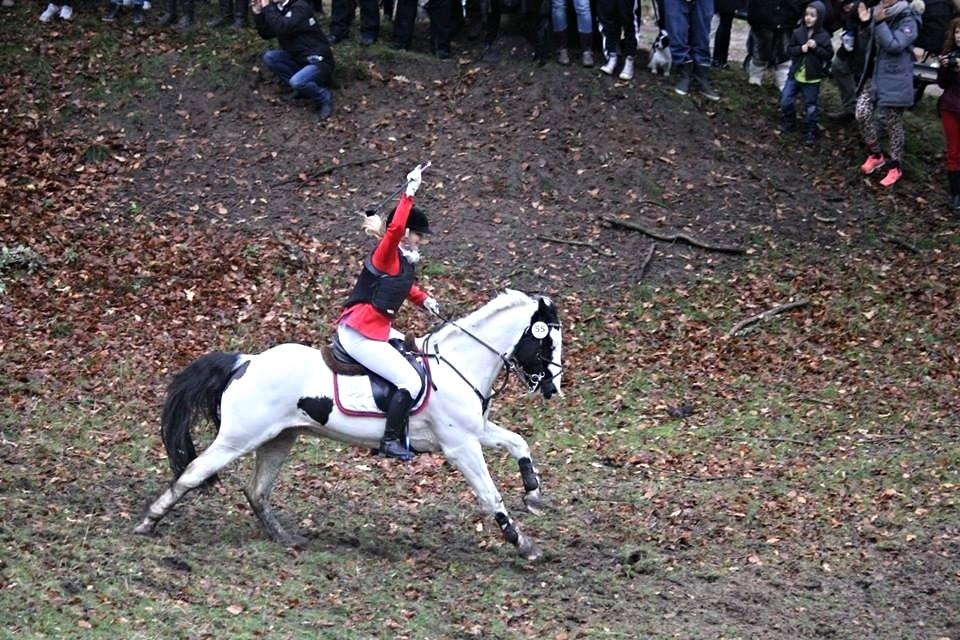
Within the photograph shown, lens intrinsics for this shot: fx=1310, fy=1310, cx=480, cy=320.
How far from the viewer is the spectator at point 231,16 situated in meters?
20.9

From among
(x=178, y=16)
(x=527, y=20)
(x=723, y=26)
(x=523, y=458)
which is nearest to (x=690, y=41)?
(x=723, y=26)

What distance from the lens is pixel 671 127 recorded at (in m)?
19.5

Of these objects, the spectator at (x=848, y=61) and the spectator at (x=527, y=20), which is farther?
the spectator at (x=527, y=20)

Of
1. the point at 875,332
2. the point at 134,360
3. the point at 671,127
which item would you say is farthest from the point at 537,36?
the point at 134,360

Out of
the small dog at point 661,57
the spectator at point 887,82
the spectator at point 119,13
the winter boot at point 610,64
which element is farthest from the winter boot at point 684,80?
the spectator at point 119,13

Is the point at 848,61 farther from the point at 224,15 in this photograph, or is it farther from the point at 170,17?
the point at 170,17

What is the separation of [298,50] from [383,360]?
33.0 feet

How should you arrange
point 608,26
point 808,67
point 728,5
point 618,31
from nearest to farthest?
point 808,67 → point 608,26 → point 618,31 → point 728,5

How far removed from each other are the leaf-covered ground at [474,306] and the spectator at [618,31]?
51 centimetres

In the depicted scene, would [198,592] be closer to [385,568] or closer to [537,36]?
[385,568]

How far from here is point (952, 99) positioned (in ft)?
58.1

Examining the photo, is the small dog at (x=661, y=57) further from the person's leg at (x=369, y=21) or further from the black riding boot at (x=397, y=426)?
the black riding boot at (x=397, y=426)

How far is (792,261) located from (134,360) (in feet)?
28.3

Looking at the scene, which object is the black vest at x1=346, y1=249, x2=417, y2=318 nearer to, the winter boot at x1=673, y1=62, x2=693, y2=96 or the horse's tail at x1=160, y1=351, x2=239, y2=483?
the horse's tail at x1=160, y1=351, x2=239, y2=483
